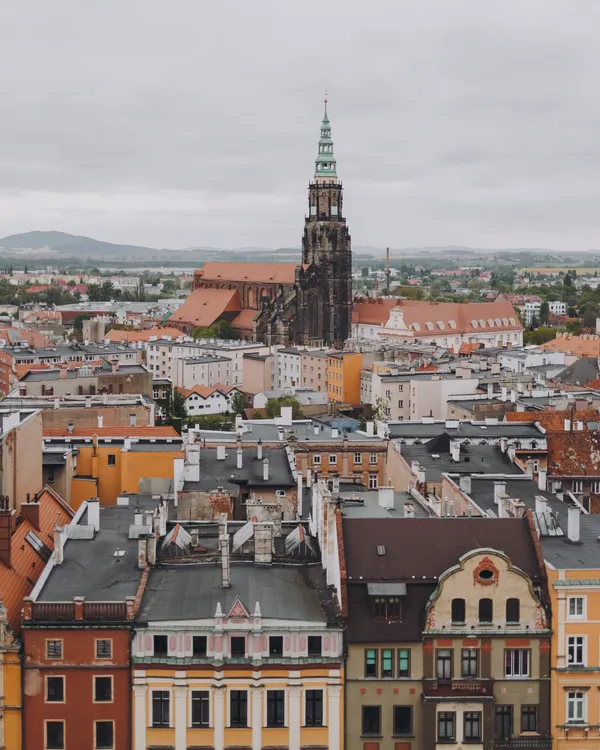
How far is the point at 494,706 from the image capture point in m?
35.9

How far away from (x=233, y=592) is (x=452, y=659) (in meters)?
6.65

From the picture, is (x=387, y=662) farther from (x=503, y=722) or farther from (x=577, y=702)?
(x=577, y=702)

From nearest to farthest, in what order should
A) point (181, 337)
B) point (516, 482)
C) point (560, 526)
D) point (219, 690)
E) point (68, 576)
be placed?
point (219, 690) < point (68, 576) < point (560, 526) < point (516, 482) < point (181, 337)

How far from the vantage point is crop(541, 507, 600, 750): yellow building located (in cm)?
3603

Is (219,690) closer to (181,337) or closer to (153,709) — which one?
(153,709)

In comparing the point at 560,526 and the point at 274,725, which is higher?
the point at 560,526

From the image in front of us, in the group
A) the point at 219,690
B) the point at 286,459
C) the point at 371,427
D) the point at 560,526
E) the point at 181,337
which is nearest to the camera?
the point at 219,690

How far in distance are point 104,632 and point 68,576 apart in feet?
12.1

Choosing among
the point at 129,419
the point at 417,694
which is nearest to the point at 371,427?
the point at 129,419

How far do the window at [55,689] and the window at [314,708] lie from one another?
6860 mm

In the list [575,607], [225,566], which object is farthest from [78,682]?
[575,607]

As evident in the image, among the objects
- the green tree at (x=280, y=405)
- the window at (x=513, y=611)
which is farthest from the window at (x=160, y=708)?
the green tree at (x=280, y=405)

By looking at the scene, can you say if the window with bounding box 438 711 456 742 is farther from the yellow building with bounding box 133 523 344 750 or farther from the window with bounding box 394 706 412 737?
the yellow building with bounding box 133 523 344 750

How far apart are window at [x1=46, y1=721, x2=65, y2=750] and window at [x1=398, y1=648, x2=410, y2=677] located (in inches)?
378
